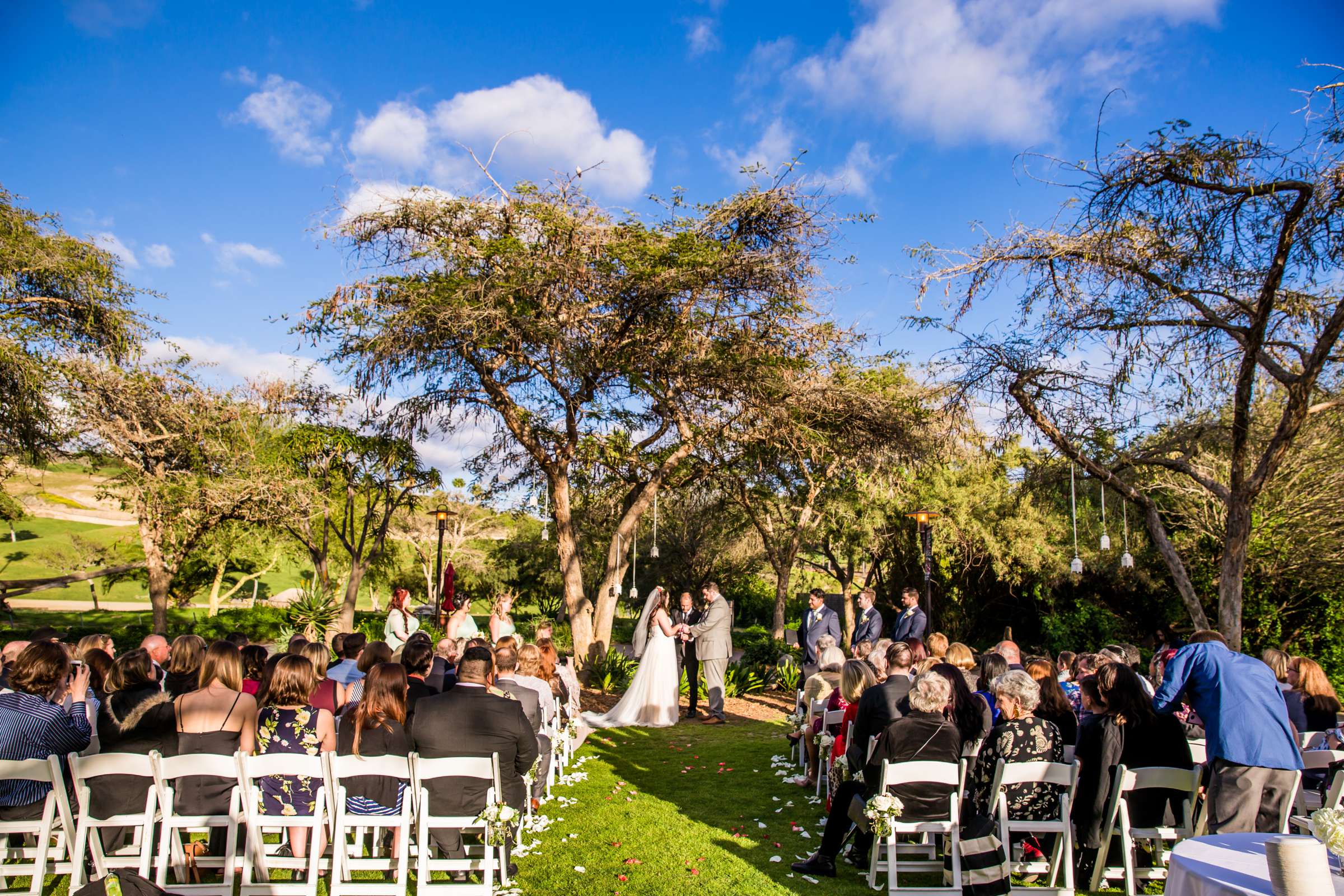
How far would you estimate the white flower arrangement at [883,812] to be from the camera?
465 centimetres

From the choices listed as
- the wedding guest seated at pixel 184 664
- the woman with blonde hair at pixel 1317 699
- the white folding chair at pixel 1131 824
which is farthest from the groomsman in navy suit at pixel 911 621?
the wedding guest seated at pixel 184 664

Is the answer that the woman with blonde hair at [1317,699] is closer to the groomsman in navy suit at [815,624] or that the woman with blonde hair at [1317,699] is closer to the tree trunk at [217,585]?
the groomsman in navy suit at [815,624]

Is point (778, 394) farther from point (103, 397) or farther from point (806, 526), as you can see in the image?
point (103, 397)

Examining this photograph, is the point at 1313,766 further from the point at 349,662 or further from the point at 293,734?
the point at 349,662

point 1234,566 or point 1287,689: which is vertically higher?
point 1234,566

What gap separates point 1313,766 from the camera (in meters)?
5.45

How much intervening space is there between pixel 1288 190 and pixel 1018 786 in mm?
6303

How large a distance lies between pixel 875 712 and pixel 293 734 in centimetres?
364

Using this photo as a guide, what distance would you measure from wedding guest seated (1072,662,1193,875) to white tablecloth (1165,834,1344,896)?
1.28 m

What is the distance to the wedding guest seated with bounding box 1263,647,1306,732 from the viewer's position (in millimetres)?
6094

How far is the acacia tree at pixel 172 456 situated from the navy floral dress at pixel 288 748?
Result: 13818 mm

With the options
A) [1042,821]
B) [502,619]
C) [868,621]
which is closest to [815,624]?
[868,621]

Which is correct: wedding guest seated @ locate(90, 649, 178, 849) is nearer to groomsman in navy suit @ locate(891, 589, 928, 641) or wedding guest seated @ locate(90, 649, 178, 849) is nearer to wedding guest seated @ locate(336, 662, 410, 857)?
wedding guest seated @ locate(336, 662, 410, 857)

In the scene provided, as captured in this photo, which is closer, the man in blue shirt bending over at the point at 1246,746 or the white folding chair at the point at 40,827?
the white folding chair at the point at 40,827
